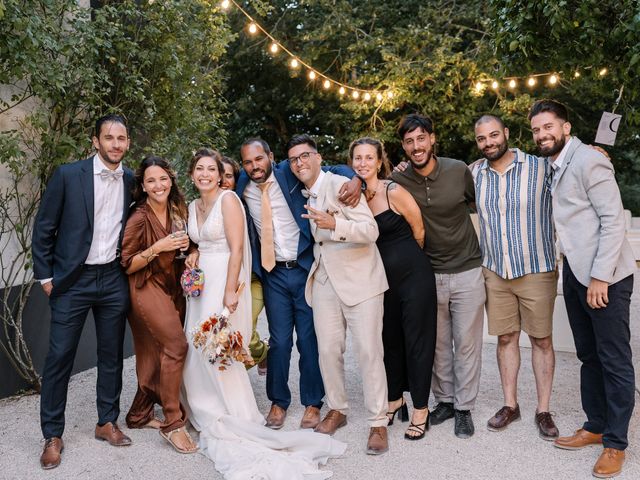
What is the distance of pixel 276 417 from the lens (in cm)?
406

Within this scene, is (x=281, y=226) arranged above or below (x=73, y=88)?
below

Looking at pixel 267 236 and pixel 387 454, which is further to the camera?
pixel 267 236

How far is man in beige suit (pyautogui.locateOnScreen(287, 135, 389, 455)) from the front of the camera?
141 inches

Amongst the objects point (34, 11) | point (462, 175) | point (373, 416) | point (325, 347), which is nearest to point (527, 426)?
point (373, 416)

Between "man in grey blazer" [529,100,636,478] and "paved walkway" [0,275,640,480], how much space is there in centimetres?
34

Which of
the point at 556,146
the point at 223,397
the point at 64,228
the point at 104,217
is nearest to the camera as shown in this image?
the point at 556,146

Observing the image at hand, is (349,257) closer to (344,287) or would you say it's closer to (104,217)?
(344,287)

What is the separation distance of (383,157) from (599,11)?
154 centimetres

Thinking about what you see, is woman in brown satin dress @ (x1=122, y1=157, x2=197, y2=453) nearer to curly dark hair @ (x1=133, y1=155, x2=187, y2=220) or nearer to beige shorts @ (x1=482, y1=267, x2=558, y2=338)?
curly dark hair @ (x1=133, y1=155, x2=187, y2=220)

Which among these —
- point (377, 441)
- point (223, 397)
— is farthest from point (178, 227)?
point (377, 441)

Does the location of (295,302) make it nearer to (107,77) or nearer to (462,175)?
(462,175)

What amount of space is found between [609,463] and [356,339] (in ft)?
4.96

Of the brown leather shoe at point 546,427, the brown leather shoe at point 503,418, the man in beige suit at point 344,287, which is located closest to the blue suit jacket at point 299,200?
the man in beige suit at point 344,287

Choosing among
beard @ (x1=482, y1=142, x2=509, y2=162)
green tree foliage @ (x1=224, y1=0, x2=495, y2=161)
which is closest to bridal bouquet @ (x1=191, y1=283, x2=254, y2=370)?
A: beard @ (x1=482, y1=142, x2=509, y2=162)
